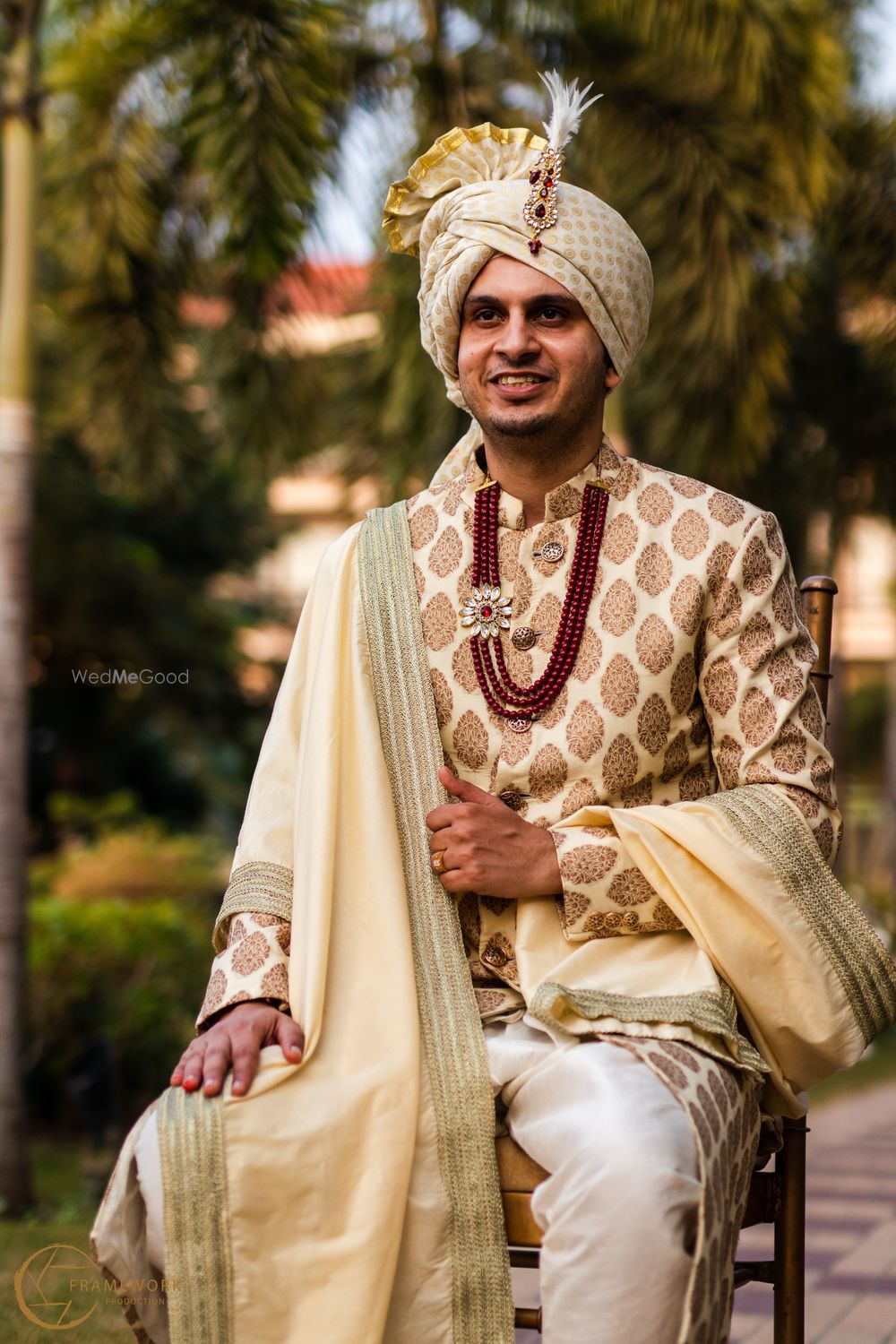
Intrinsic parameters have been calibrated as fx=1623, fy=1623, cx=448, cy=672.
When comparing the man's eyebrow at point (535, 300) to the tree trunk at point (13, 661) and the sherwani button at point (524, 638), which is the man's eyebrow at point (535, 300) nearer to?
the sherwani button at point (524, 638)

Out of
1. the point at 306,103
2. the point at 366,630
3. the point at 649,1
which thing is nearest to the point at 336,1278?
the point at 366,630

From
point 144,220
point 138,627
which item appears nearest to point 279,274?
point 144,220

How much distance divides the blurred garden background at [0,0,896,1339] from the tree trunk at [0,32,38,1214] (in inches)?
0.4

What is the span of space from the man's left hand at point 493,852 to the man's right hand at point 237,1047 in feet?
1.08

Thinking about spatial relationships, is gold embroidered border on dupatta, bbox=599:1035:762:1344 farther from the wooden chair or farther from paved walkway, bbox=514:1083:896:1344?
paved walkway, bbox=514:1083:896:1344

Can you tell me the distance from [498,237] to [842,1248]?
3.23 metres

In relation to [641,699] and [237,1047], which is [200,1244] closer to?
[237,1047]

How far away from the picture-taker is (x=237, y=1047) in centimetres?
230

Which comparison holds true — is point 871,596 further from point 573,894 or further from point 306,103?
point 573,894

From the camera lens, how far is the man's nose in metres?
2.58

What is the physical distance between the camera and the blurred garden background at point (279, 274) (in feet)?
18.1

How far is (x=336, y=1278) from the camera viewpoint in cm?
218

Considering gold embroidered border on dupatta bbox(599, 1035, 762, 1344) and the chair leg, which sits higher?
gold embroidered border on dupatta bbox(599, 1035, 762, 1344)

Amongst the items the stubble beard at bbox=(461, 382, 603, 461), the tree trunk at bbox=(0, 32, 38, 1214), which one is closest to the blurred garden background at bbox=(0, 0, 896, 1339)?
the tree trunk at bbox=(0, 32, 38, 1214)
